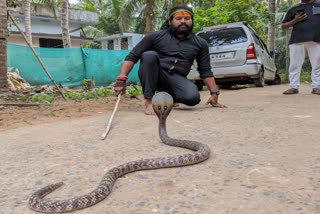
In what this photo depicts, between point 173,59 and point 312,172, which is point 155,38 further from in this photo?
point 312,172

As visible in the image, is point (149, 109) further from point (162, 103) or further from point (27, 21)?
point (27, 21)

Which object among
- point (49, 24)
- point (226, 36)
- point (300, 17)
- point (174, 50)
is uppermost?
point (49, 24)

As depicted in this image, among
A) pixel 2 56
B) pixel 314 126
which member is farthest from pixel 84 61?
pixel 314 126

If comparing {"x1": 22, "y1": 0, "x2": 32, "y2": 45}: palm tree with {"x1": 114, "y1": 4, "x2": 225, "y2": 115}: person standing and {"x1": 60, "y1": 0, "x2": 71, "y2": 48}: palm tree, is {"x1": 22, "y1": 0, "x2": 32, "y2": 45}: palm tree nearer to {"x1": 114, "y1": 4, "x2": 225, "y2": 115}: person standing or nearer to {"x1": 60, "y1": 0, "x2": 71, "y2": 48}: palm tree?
{"x1": 60, "y1": 0, "x2": 71, "y2": 48}: palm tree

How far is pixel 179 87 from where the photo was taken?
5441 mm

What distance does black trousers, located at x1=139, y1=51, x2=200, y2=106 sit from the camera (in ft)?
16.8

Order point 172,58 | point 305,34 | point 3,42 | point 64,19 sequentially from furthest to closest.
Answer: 1. point 64,19
2. point 3,42
3. point 305,34
4. point 172,58

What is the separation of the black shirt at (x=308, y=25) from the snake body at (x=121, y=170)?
490 cm

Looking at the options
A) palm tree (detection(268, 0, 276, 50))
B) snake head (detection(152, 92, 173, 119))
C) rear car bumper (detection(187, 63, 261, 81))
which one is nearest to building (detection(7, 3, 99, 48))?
palm tree (detection(268, 0, 276, 50))

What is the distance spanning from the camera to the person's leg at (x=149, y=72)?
5.09 meters

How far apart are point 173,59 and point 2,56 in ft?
14.1

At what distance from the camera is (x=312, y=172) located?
99.5 inches

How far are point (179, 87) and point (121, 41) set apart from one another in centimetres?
2566

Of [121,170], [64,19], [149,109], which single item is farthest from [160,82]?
[64,19]
